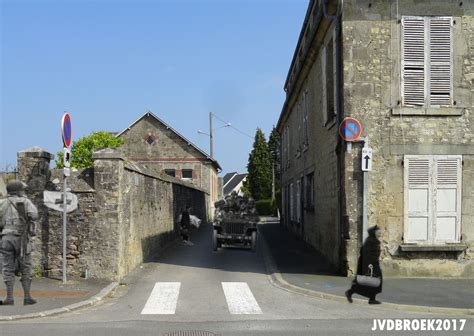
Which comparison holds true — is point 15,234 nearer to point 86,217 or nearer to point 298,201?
point 86,217

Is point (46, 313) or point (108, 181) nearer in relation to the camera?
point (46, 313)

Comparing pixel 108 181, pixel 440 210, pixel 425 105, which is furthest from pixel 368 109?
pixel 108 181

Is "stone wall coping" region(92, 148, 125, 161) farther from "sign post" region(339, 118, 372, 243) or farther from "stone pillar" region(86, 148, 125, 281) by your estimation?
"sign post" region(339, 118, 372, 243)

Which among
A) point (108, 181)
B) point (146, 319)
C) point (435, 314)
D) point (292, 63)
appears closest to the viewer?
point (146, 319)

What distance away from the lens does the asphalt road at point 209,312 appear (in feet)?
23.0

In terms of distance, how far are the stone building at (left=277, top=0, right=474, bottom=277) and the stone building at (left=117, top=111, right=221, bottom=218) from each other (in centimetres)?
3523

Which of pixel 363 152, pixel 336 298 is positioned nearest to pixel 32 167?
pixel 336 298

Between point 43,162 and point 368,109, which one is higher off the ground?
point 368,109

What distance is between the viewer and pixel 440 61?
11922 millimetres

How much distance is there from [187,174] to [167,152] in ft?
9.01

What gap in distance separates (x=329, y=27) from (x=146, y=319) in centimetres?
948

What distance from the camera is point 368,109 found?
38.9ft

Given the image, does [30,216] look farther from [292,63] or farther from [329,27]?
[292,63]

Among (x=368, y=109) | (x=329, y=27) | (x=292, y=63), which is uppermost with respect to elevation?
(x=292, y=63)
